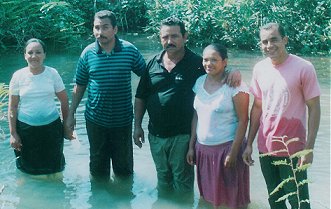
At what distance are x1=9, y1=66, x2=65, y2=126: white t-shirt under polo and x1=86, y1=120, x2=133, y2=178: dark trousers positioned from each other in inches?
18.9

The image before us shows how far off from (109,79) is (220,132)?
4.36 feet

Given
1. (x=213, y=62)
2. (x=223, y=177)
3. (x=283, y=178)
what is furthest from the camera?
(x=223, y=177)

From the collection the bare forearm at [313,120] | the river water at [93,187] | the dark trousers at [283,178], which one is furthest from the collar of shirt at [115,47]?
the bare forearm at [313,120]

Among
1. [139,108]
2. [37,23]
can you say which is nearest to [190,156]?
[139,108]

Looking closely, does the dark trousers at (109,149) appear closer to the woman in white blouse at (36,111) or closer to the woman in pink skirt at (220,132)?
the woman in white blouse at (36,111)

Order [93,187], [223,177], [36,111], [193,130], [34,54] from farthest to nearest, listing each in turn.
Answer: [93,187], [36,111], [34,54], [193,130], [223,177]

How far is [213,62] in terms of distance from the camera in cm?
402

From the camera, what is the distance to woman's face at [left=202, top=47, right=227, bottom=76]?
13.2 feet

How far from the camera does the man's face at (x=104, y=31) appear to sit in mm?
4645

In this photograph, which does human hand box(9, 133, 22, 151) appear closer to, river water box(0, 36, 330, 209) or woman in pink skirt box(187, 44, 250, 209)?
river water box(0, 36, 330, 209)

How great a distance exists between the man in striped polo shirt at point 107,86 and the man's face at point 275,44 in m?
1.63

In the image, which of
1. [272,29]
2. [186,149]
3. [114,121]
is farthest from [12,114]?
[272,29]

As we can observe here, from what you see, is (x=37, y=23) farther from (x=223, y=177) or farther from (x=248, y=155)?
(x=248, y=155)

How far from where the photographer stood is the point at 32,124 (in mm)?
5062
